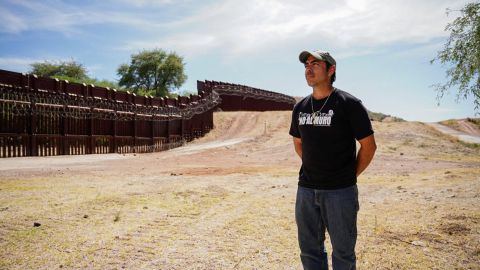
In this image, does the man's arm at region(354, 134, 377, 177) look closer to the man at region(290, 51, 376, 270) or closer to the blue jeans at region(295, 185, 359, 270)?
the man at region(290, 51, 376, 270)

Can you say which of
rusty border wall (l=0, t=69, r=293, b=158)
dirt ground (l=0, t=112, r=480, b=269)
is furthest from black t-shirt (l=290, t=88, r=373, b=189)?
rusty border wall (l=0, t=69, r=293, b=158)

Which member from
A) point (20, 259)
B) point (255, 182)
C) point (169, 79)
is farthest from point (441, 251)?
point (169, 79)

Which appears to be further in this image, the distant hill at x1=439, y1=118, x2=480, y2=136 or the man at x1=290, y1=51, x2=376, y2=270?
the distant hill at x1=439, y1=118, x2=480, y2=136

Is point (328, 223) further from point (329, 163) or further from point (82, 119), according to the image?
point (82, 119)

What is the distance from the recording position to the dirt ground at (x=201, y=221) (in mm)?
4660

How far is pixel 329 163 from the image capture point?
10.3ft

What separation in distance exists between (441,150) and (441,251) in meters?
20.4

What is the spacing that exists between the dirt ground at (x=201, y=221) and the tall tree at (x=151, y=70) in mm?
51587

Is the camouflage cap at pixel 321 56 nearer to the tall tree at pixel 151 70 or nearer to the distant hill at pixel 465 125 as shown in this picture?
the distant hill at pixel 465 125

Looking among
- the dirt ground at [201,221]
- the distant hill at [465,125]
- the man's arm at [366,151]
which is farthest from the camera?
the distant hill at [465,125]

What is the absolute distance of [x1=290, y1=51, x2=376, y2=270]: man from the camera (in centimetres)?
307

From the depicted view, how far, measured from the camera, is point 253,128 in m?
32.6

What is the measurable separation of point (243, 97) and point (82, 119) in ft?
94.0

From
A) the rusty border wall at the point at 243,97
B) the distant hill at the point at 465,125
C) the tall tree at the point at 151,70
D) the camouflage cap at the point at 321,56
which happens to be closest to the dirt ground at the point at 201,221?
the camouflage cap at the point at 321,56
